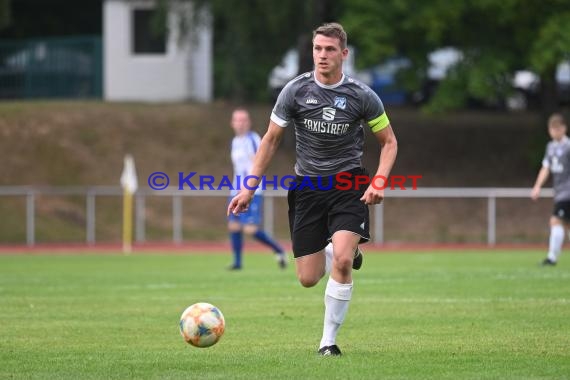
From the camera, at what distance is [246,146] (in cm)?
1745

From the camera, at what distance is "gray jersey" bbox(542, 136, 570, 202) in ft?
59.0

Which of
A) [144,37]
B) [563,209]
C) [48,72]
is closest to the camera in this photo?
[563,209]

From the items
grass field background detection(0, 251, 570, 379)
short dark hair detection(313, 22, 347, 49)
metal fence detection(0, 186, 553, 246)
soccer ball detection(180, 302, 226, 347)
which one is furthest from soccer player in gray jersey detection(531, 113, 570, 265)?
soccer ball detection(180, 302, 226, 347)

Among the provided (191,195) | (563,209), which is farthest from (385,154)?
(191,195)

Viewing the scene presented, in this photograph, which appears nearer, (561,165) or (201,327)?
(201,327)

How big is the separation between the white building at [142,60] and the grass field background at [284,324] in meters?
20.1

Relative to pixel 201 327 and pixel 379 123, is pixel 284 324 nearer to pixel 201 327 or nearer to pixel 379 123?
pixel 201 327

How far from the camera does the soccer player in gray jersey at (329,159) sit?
8570 mm

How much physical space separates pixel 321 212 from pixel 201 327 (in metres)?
1.31

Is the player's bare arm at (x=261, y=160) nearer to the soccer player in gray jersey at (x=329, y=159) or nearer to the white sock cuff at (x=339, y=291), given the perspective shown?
the soccer player in gray jersey at (x=329, y=159)

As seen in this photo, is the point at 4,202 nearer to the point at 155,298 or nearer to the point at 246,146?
the point at 246,146

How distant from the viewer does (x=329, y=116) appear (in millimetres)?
8727

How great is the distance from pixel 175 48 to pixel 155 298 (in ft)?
81.9

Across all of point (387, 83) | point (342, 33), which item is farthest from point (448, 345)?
point (387, 83)
